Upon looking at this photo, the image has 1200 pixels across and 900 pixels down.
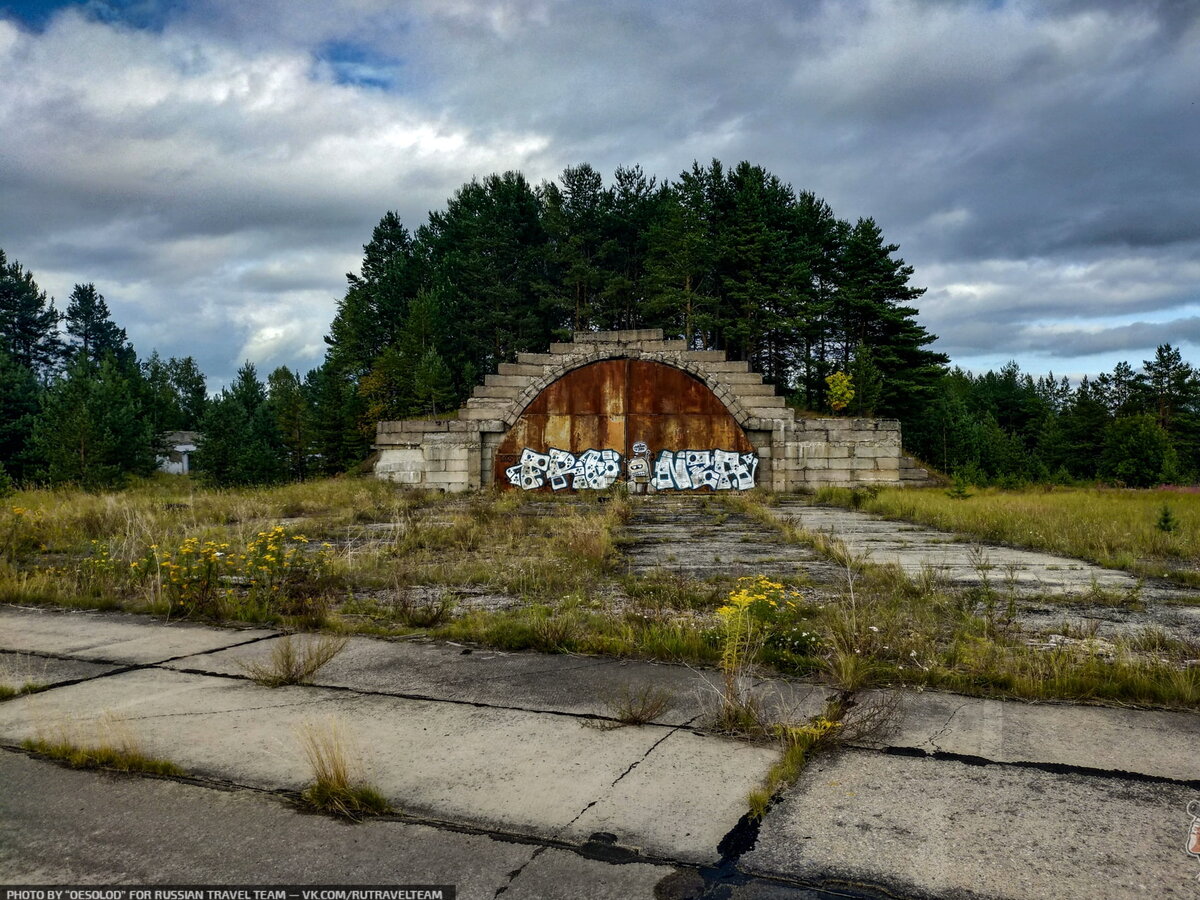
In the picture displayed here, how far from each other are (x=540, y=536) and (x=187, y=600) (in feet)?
20.9

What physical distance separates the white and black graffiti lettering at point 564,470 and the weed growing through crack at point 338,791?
2077 centimetres

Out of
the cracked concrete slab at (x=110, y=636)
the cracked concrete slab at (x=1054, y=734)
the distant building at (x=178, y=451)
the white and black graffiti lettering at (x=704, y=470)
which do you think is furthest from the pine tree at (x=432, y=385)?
the cracked concrete slab at (x=1054, y=734)

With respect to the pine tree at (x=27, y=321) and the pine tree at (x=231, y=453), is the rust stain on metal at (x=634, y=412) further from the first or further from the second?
the pine tree at (x=27, y=321)

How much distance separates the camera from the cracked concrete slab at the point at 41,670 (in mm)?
4789

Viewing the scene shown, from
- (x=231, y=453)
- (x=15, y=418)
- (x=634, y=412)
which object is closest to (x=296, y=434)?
(x=231, y=453)

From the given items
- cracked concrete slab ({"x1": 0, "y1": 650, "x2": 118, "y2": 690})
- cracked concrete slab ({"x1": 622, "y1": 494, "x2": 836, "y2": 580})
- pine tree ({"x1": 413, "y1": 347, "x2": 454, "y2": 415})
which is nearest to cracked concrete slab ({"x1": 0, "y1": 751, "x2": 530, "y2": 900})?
cracked concrete slab ({"x1": 0, "y1": 650, "x2": 118, "y2": 690})

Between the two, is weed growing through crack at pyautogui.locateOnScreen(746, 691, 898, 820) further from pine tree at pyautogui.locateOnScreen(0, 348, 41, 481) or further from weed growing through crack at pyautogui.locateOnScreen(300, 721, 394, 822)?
pine tree at pyautogui.locateOnScreen(0, 348, 41, 481)

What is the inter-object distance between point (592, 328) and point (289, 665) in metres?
43.2

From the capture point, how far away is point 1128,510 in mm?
15164

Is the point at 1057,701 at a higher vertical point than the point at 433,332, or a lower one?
lower

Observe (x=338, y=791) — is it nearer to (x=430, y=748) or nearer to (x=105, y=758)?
(x=430, y=748)

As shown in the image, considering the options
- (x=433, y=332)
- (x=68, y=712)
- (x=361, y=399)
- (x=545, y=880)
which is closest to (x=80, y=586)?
(x=68, y=712)

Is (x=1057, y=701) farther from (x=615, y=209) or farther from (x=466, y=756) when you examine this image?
(x=615, y=209)

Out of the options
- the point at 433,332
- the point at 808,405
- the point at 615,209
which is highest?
the point at 615,209
